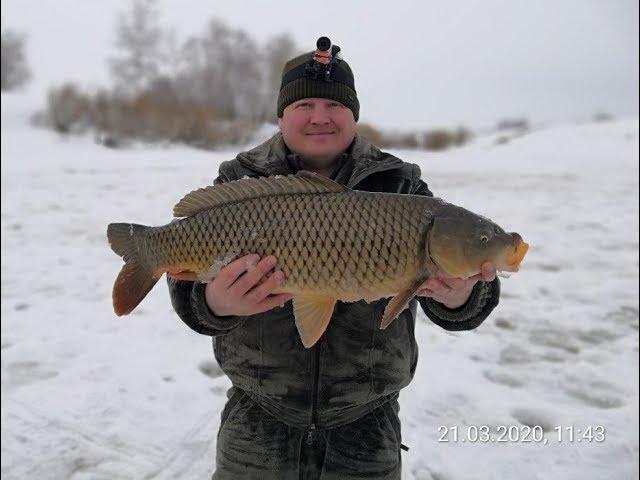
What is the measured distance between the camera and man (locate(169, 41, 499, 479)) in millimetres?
1513

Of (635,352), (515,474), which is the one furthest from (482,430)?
(635,352)

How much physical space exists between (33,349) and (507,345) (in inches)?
100

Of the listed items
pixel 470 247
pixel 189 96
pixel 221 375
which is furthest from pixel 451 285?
pixel 189 96

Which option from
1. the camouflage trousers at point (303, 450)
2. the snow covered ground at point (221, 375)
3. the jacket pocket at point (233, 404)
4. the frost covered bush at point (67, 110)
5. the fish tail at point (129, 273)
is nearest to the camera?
the fish tail at point (129, 273)

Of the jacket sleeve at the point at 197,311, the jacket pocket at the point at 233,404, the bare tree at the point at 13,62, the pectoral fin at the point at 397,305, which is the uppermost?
the bare tree at the point at 13,62

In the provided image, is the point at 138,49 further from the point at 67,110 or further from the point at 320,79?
the point at 320,79

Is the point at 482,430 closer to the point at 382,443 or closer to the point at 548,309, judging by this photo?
the point at 382,443

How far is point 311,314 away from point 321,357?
0.80ft

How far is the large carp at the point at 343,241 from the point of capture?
129 centimetres

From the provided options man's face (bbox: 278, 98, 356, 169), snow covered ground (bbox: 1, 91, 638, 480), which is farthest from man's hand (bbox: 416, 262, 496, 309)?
snow covered ground (bbox: 1, 91, 638, 480)

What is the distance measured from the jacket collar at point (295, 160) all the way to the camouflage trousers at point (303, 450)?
2.34 ft

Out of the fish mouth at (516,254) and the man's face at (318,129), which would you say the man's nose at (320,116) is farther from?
the fish mouth at (516,254)
